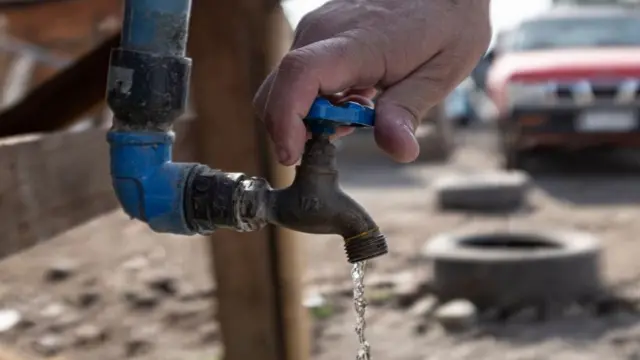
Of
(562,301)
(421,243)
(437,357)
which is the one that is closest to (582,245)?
(562,301)

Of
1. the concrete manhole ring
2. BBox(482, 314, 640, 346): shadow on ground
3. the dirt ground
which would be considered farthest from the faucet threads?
the concrete manhole ring

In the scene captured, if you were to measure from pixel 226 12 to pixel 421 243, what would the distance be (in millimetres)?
2702

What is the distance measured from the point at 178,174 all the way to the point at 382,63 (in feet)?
0.73

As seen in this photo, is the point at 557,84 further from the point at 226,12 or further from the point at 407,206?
the point at 226,12

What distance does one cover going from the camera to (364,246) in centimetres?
83

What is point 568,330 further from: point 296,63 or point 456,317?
A: point 296,63

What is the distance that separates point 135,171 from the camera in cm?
89

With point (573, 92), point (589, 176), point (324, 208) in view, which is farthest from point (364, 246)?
point (589, 176)

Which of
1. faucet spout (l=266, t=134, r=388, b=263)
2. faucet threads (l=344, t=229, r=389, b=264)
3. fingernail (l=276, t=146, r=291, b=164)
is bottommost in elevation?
faucet threads (l=344, t=229, r=389, b=264)

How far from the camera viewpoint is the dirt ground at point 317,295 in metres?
2.72

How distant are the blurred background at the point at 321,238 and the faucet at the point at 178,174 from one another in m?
0.35

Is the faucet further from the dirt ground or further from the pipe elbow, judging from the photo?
the dirt ground

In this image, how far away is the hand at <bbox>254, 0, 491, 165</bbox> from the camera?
0.78 m

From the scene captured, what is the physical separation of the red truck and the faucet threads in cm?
524
